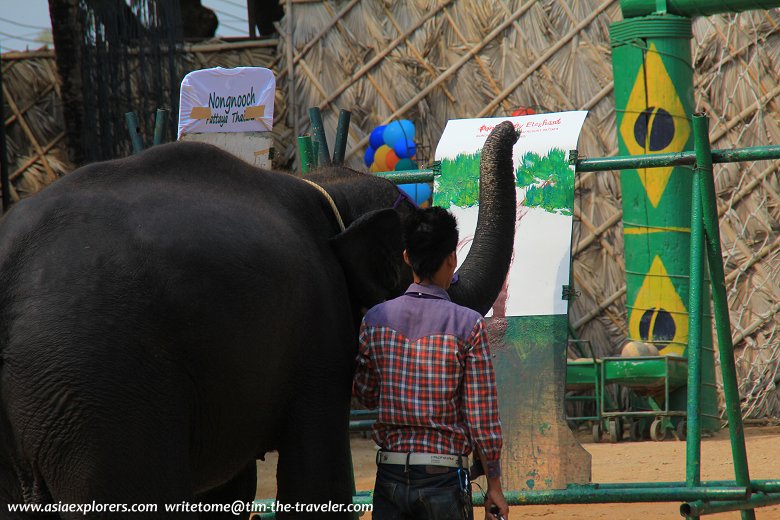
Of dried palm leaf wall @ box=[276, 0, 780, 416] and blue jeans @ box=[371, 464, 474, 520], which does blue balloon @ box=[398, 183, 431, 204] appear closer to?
dried palm leaf wall @ box=[276, 0, 780, 416]

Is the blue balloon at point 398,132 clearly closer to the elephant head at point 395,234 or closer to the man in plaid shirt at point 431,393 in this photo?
the elephant head at point 395,234

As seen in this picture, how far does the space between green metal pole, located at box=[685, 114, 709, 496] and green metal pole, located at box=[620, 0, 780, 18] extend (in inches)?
87.3

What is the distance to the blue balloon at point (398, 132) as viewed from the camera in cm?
842

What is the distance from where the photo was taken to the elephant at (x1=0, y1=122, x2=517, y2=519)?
227 centimetres

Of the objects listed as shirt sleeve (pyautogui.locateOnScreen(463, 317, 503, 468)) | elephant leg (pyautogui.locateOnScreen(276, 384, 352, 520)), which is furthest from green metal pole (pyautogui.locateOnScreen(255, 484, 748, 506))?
shirt sleeve (pyautogui.locateOnScreen(463, 317, 503, 468))

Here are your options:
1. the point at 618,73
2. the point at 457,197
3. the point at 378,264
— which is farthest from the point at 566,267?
the point at 618,73

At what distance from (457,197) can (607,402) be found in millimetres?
3945

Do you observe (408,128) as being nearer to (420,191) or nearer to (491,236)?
(420,191)

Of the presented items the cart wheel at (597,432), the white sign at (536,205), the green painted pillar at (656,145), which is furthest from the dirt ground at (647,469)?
the white sign at (536,205)

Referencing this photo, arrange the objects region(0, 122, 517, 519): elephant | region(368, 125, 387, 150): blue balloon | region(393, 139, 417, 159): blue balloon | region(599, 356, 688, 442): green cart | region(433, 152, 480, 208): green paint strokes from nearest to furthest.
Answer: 1. region(0, 122, 517, 519): elephant
2. region(433, 152, 480, 208): green paint strokes
3. region(599, 356, 688, 442): green cart
4. region(393, 139, 417, 159): blue balloon
5. region(368, 125, 387, 150): blue balloon

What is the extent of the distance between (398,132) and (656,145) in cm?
245

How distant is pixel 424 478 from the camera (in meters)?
2.68

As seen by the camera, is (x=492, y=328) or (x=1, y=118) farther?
(x=1, y=118)

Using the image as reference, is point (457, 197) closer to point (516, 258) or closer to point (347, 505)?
point (516, 258)
